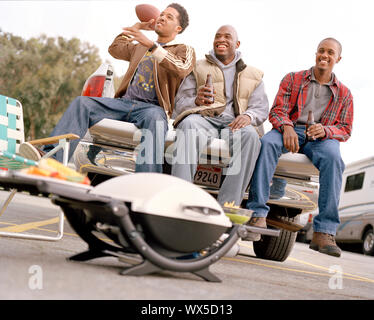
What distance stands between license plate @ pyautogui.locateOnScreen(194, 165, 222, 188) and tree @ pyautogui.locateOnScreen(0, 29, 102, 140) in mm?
20686

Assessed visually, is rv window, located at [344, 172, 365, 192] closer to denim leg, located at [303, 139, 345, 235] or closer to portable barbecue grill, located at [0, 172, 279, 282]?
denim leg, located at [303, 139, 345, 235]

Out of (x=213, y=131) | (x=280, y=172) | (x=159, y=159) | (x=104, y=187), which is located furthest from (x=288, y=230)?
(x=104, y=187)

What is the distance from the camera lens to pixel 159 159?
358 cm

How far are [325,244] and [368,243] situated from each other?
9201 mm

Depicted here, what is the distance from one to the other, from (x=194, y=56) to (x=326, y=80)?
121 centimetres

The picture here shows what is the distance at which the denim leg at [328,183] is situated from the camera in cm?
359

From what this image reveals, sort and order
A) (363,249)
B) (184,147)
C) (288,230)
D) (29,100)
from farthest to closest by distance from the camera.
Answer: (29,100) < (363,249) < (288,230) < (184,147)

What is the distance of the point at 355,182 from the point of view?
13.7 metres

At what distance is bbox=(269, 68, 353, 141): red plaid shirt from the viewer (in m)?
4.02

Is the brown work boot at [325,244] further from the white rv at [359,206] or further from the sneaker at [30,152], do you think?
the white rv at [359,206]

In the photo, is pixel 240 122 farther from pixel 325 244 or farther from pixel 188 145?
pixel 325 244

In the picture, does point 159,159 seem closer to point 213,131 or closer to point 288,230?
point 213,131

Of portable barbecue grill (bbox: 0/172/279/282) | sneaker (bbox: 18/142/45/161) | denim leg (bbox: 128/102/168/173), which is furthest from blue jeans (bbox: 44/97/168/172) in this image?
portable barbecue grill (bbox: 0/172/279/282)

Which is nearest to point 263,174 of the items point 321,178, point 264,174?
point 264,174
